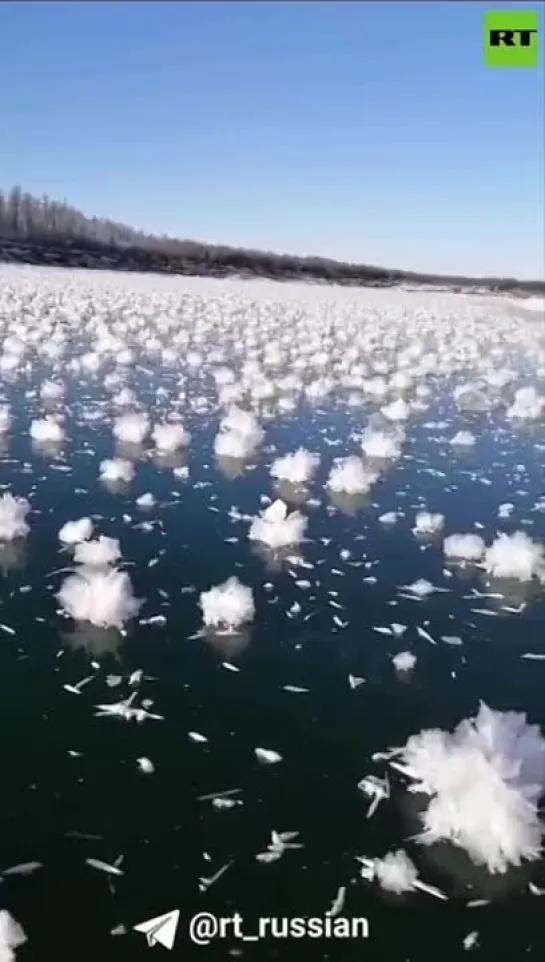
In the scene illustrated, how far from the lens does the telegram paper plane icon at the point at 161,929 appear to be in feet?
7.63

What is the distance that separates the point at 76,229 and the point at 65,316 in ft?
119

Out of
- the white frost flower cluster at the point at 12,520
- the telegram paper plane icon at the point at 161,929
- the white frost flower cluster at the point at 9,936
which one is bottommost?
the telegram paper plane icon at the point at 161,929

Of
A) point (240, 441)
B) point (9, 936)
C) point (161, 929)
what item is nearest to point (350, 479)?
point (240, 441)

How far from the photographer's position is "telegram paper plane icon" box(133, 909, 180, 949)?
2324 millimetres

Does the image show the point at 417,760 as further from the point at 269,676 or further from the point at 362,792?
the point at 269,676

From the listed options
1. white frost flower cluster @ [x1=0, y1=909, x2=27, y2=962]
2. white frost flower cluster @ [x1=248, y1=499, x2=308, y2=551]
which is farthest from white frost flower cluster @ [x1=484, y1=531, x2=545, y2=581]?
white frost flower cluster @ [x1=0, y1=909, x2=27, y2=962]

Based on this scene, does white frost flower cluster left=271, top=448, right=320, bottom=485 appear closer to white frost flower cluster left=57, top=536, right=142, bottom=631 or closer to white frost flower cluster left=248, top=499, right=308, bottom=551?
white frost flower cluster left=248, top=499, right=308, bottom=551

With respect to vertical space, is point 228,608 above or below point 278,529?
below

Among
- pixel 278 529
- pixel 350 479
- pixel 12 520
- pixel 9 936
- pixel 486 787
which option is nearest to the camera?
pixel 9 936

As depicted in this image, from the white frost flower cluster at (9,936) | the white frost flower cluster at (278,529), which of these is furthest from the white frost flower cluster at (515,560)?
the white frost flower cluster at (9,936)

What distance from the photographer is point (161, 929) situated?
2.36 meters

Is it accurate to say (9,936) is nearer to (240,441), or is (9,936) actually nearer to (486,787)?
(486,787)

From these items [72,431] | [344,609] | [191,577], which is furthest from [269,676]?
[72,431]

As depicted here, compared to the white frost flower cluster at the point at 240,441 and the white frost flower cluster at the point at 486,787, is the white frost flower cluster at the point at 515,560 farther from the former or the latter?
the white frost flower cluster at the point at 240,441
